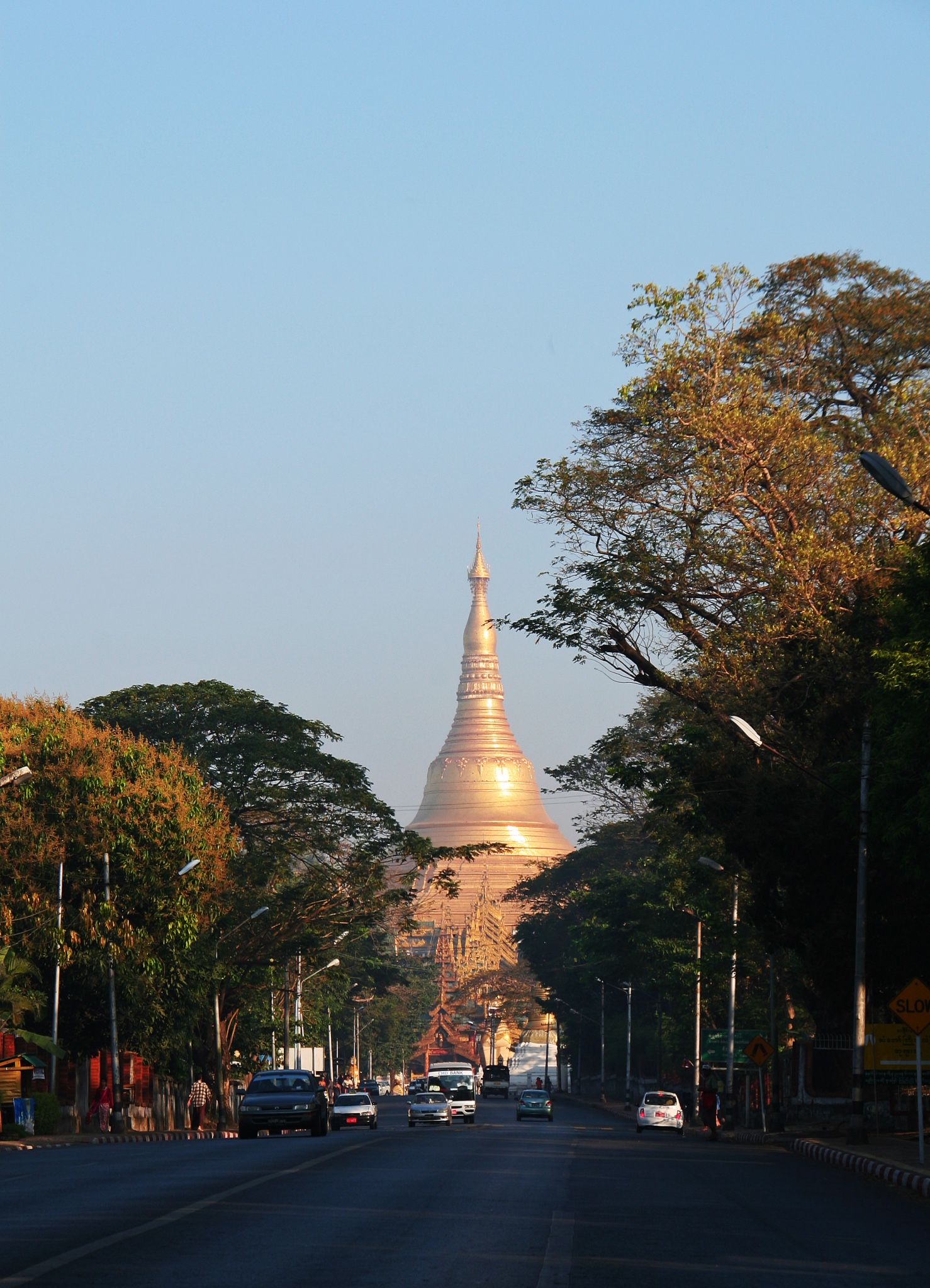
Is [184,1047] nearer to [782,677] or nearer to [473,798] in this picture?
[782,677]

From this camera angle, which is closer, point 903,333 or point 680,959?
point 903,333

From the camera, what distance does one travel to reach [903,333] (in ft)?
107

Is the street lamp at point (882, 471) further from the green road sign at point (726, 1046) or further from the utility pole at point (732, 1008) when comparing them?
the green road sign at point (726, 1046)

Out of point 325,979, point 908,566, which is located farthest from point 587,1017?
point 908,566

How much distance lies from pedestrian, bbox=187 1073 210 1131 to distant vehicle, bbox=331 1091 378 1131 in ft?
28.6

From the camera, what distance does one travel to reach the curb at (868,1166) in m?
19.4

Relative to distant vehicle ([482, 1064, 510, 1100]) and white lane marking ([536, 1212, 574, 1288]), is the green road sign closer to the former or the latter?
white lane marking ([536, 1212, 574, 1288])

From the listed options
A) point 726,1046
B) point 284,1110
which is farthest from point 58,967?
point 726,1046

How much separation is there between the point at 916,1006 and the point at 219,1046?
3158 centimetres

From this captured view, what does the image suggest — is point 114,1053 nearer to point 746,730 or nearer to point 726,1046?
point 746,730

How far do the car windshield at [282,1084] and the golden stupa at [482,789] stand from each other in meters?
98.6

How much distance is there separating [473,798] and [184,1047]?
8299 centimetres

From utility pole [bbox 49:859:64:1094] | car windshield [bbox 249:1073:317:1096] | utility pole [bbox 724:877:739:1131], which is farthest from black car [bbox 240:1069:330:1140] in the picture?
utility pole [bbox 724:877:739:1131]

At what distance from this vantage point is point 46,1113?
133 feet
